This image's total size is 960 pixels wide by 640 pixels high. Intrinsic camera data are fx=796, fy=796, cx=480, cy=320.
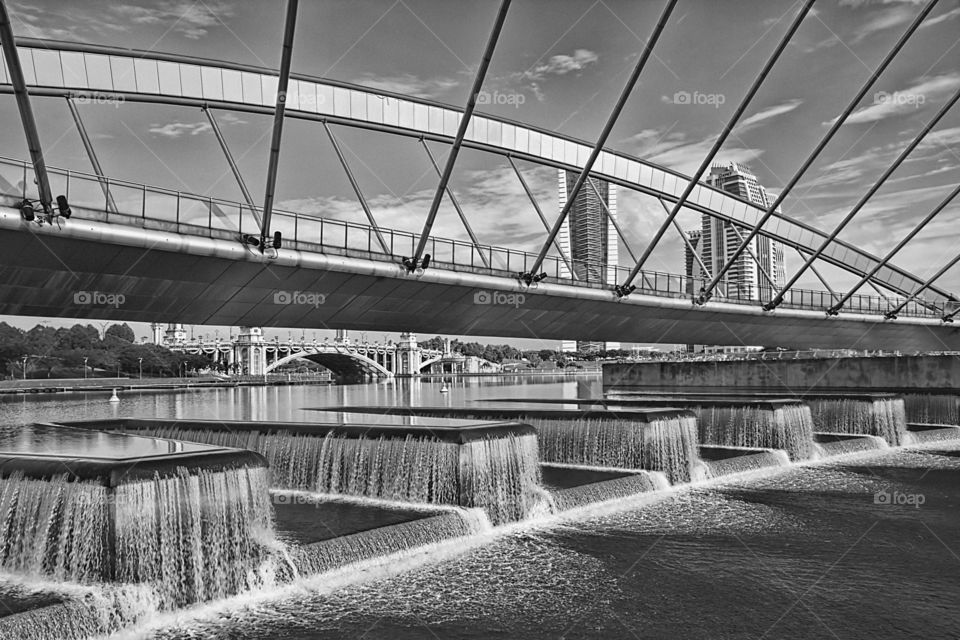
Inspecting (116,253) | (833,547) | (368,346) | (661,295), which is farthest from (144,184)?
(368,346)

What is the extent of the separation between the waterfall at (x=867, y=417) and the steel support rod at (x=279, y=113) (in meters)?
22.4

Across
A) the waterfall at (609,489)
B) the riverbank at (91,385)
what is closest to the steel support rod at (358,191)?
the waterfall at (609,489)

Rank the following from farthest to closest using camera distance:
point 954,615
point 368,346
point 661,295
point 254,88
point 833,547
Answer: point 368,346 → point 661,295 → point 254,88 → point 833,547 → point 954,615

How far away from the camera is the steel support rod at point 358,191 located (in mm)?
26720

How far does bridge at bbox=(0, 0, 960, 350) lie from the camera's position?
20.7 meters

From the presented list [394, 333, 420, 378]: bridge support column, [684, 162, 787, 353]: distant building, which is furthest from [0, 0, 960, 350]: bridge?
[394, 333, 420, 378]: bridge support column

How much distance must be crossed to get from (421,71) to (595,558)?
25.2 meters

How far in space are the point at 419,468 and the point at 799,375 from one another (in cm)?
4126

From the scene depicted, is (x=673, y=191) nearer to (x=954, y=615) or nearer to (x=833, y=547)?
(x=833, y=547)

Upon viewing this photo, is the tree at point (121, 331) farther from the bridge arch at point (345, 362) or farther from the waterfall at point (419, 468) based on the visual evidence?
the waterfall at point (419, 468)

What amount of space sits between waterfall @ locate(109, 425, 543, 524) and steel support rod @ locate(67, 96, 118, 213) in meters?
8.26

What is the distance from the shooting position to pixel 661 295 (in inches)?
1505

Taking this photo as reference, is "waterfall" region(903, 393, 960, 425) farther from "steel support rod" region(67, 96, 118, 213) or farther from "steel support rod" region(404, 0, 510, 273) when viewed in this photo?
"steel support rod" region(67, 96, 118, 213)

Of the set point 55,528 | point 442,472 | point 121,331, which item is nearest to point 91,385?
point 121,331
